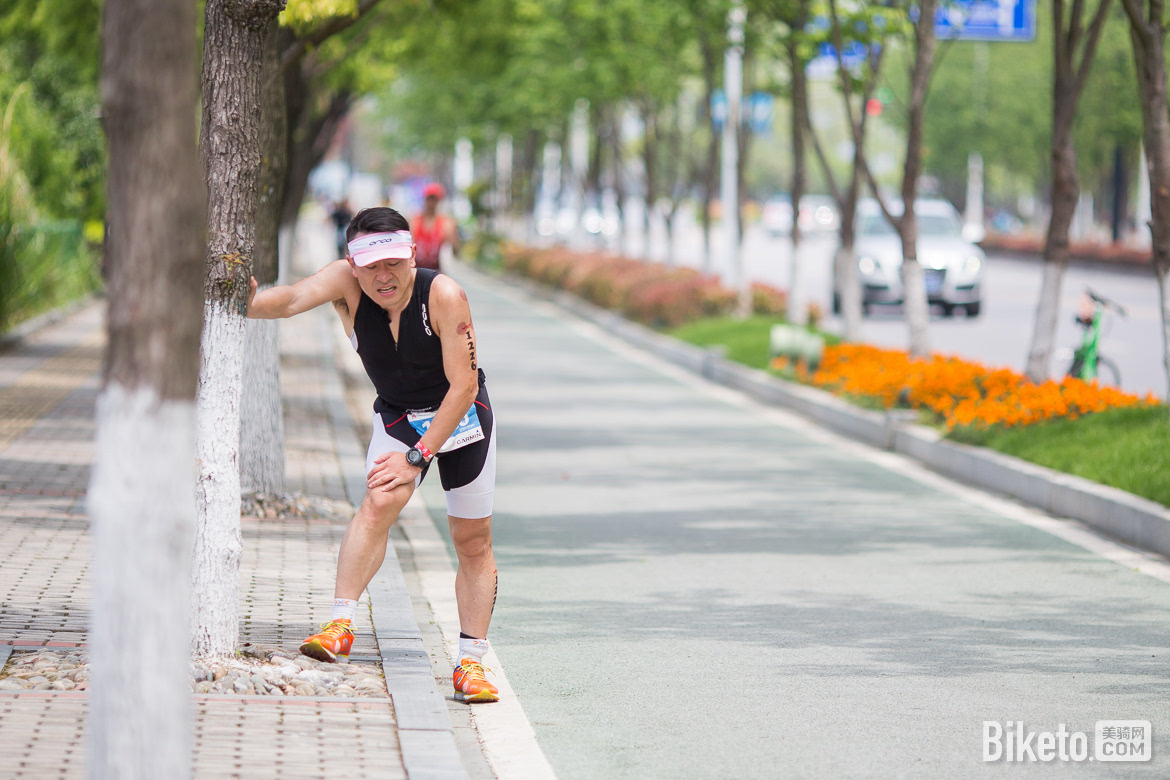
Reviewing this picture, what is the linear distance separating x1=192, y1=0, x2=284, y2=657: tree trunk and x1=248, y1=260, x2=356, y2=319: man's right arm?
427mm

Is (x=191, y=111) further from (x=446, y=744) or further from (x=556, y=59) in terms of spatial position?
(x=556, y=59)

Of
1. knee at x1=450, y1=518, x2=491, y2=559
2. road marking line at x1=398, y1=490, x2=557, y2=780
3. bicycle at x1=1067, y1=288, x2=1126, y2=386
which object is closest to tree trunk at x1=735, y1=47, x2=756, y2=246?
bicycle at x1=1067, y1=288, x2=1126, y2=386

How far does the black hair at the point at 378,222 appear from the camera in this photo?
5.60 meters

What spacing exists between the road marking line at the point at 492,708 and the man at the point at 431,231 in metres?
7.91

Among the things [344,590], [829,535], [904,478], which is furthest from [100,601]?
[904,478]

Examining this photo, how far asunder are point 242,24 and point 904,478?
266 inches

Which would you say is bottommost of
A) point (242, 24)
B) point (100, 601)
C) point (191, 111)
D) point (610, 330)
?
point (610, 330)

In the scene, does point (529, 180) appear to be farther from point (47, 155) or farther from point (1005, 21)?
point (47, 155)

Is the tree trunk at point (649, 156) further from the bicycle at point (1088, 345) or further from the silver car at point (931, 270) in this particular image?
the bicycle at point (1088, 345)

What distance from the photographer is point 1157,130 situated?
11234mm

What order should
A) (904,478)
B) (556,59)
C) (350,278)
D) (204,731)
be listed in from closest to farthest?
(204,731)
(350,278)
(904,478)
(556,59)

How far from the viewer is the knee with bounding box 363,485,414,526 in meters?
5.82

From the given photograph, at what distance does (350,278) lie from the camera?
19.0 feet

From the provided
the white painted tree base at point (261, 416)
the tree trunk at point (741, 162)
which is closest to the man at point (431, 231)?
the white painted tree base at point (261, 416)
